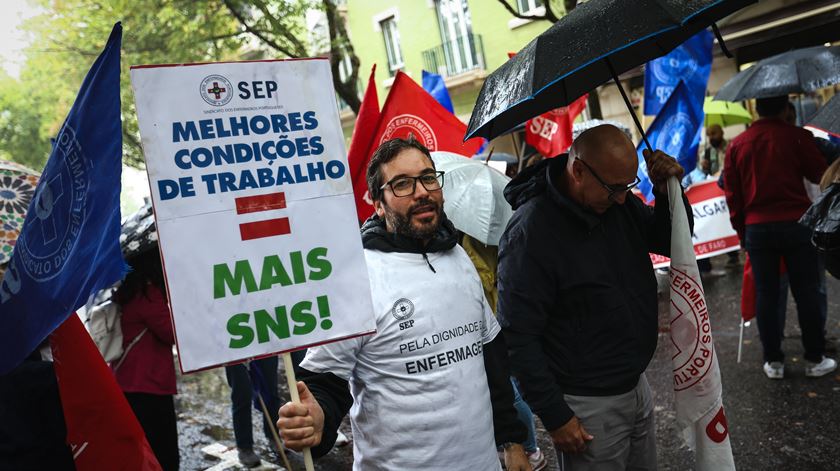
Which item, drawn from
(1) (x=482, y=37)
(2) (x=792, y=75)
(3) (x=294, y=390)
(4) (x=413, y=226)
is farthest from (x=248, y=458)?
(1) (x=482, y=37)

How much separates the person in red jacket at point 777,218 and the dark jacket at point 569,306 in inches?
107

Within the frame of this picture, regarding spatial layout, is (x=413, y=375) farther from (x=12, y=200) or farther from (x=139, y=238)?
(x=139, y=238)

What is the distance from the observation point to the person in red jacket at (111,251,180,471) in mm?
3762

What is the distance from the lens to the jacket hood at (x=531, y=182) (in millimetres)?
2771

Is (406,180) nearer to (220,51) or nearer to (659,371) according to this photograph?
(659,371)

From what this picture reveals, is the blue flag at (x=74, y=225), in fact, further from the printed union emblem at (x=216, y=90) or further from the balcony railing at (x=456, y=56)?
the balcony railing at (x=456, y=56)

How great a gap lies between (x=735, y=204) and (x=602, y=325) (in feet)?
10.5

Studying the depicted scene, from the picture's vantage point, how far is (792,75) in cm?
531

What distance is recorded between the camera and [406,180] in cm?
236

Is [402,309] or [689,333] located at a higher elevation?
[402,309]

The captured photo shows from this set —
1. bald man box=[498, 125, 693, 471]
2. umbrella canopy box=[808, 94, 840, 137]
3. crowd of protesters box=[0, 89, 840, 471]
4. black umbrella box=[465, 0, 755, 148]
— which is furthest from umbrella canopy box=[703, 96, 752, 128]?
bald man box=[498, 125, 693, 471]

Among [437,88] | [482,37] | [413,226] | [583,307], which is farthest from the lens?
[482,37]

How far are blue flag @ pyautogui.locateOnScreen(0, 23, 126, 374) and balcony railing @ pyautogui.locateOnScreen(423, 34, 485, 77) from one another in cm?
1848

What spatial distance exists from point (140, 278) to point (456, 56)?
17791 mm
